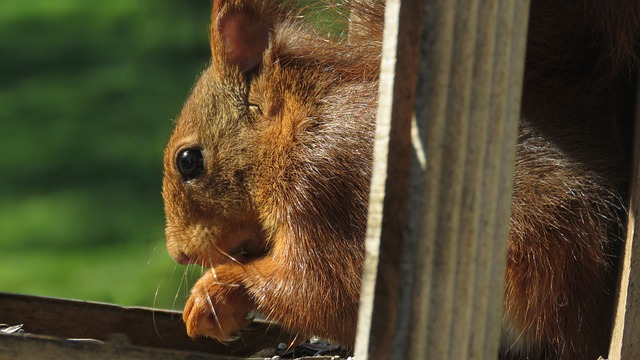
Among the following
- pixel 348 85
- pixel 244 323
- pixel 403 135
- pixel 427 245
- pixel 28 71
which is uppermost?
pixel 28 71

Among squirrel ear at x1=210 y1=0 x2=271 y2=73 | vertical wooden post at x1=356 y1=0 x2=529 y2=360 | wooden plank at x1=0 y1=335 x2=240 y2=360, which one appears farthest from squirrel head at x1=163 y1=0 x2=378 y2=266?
vertical wooden post at x1=356 y1=0 x2=529 y2=360

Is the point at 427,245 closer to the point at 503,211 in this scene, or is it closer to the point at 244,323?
the point at 503,211

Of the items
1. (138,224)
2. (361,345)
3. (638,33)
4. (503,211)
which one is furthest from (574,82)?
(138,224)

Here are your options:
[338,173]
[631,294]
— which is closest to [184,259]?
[338,173]

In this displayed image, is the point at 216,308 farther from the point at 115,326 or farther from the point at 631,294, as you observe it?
the point at 631,294

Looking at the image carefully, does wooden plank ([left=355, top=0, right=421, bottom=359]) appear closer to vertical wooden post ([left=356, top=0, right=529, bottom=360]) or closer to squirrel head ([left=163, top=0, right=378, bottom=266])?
vertical wooden post ([left=356, top=0, right=529, bottom=360])

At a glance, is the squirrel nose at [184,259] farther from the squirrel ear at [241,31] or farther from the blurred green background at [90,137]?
the blurred green background at [90,137]
